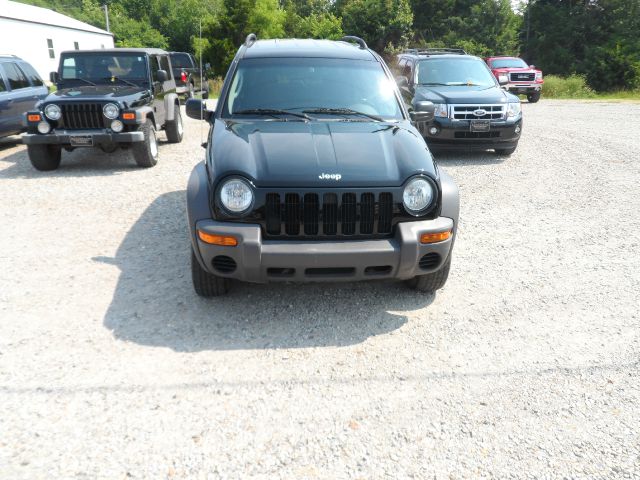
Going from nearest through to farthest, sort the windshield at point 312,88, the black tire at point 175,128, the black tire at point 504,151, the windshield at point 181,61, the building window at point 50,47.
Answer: the windshield at point 312,88, the black tire at point 504,151, the black tire at point 175,128, the windshield at point 181,61, the building window at point 50,47

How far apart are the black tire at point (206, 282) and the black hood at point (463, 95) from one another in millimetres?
6455

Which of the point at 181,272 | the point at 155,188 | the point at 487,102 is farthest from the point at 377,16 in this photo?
the point at 181,272

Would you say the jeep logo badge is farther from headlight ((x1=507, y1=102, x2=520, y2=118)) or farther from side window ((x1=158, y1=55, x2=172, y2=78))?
side window ((x1=158, y1=55, x2=172, y2=78))

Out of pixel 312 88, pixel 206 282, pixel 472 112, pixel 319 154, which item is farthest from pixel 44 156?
pixel 472 112

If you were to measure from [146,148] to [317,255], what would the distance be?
19.8 ft

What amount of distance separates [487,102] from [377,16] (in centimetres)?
3412

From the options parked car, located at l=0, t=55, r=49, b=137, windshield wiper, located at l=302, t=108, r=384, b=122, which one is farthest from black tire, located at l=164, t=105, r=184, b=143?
windshield wiper, located at l=302, t=108, r=384, b=122

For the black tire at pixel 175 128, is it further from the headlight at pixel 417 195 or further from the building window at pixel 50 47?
the building window at pixel 50 47

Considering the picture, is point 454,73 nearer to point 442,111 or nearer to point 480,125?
point 442,111

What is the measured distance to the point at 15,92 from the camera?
10.4 m

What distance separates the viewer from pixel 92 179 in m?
8.02

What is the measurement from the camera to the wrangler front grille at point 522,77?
72.4 feet

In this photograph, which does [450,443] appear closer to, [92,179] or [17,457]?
[17,457]

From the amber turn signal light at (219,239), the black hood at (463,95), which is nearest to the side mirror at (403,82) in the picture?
the black hood at (463,95)
